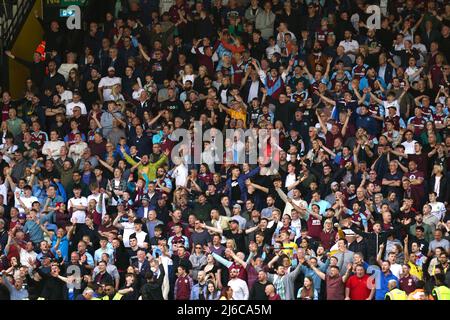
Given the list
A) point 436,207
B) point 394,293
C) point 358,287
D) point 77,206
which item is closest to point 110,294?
point 77,206

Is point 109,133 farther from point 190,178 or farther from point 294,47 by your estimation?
point 294,47

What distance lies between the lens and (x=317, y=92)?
86.5 ft

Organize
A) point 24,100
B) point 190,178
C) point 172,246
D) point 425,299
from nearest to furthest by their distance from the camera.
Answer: point 425,299 → point 172,246 → point 190,178 → point 24,100

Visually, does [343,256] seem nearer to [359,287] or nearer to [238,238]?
[359,287]

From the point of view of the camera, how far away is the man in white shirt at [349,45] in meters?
27.4

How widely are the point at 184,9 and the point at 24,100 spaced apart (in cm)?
409

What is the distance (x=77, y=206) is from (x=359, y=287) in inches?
224

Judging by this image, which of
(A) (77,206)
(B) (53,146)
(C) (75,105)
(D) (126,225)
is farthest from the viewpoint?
(C) (75,105)

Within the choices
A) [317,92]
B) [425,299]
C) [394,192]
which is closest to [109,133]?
[317,92]

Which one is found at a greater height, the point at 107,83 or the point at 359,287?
the point at 107,83

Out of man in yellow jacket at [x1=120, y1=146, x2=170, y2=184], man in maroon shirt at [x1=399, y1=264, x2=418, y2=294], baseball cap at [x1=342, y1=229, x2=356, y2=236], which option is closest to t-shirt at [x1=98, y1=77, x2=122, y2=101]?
man in yellow jacket at [x1=120, y1=146, x2=170, y2=184]

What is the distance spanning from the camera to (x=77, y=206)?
24.5 m

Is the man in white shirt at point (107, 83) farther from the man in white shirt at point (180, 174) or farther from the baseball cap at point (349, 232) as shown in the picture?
the baseball cap at point (349, 232)

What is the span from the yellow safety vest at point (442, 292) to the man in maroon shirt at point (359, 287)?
1000 millimetres
